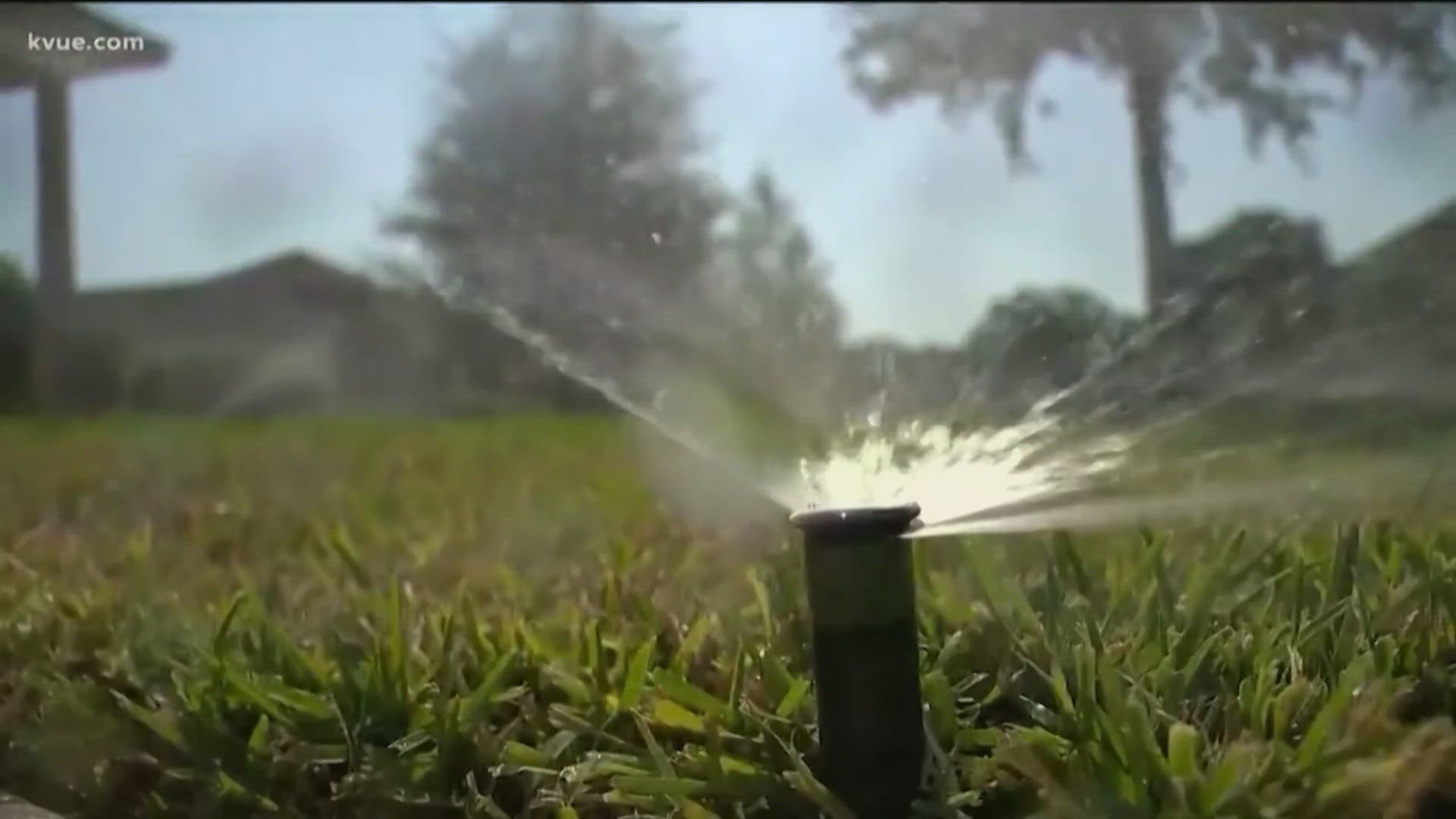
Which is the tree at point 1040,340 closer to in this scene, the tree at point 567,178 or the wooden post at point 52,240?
the tree at point 567,178

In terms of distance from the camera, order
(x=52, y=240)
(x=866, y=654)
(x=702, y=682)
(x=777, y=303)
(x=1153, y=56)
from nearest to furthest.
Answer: (x=866, y=654)
(x=702, y=682)
(x=52, y=240)
(x=777, y=303)
(x=1153, y=56)

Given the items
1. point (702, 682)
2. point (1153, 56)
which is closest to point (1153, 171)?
point (1153, 56)

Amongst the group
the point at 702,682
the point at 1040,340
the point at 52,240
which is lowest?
the point at 702,682

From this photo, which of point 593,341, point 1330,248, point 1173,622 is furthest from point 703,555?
point 1330,248

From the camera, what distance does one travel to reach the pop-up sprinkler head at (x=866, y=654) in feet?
1.11

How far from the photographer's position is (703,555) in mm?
715

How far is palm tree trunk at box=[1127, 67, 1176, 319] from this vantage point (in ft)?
3.32

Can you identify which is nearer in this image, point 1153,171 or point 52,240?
point 52,240

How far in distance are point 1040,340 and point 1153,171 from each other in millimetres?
471

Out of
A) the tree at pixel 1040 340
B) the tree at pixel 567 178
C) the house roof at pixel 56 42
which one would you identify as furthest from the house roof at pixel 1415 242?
the house roof at pixel 56 42

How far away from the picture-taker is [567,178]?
A: 3.67ft

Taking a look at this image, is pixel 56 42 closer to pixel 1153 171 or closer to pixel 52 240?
pixel 52 240

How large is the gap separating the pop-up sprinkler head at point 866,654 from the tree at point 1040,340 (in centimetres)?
28

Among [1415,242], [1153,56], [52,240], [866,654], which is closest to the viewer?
[866,654]
